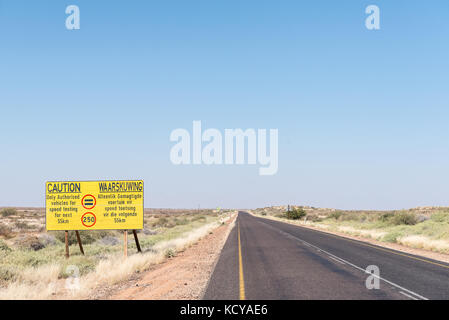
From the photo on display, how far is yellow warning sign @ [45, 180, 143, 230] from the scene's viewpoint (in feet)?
65.5

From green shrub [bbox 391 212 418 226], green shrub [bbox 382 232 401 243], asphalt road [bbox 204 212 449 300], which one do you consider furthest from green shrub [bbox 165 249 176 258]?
green shrub [bbox 391 212 418 226]

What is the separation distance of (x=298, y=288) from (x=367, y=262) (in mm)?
7167

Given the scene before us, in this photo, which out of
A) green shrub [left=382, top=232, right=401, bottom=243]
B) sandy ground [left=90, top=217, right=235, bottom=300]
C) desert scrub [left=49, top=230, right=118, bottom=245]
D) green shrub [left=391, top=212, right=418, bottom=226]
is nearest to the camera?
sandy ground [left=90, top=217, right=235, bottom=300]

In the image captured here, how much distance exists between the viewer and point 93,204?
2002cm

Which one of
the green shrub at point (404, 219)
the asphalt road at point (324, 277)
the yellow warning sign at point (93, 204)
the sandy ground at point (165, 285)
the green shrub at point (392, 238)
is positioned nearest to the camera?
the asphalt road at point (324, 277)

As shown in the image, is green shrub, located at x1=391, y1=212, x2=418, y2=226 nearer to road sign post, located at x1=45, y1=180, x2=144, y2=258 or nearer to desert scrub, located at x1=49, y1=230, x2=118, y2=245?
desert scrub, located at x1=49, y1=230, x2=118, y2=245

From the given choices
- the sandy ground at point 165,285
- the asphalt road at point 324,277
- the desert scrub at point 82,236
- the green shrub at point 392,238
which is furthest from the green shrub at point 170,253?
the green shrub at point 392,238

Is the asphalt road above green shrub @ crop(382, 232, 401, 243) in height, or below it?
above

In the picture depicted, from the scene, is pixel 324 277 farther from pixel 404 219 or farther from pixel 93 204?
pixel 404 219

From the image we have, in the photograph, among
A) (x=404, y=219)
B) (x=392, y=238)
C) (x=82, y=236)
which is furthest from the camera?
(x=404, y=219)

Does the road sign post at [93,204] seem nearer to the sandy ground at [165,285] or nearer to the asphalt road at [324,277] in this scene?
the sandy ground at [165,285]

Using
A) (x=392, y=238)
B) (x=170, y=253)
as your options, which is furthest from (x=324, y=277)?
(x=392, y=238)

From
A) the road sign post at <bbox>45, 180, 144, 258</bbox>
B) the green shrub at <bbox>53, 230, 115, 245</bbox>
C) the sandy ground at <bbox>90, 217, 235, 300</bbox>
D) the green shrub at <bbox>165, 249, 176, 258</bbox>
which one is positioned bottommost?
the green shrub at <bbox>53, 230, 115, 245</bbox>

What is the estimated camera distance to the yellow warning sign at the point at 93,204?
20.0 metres
